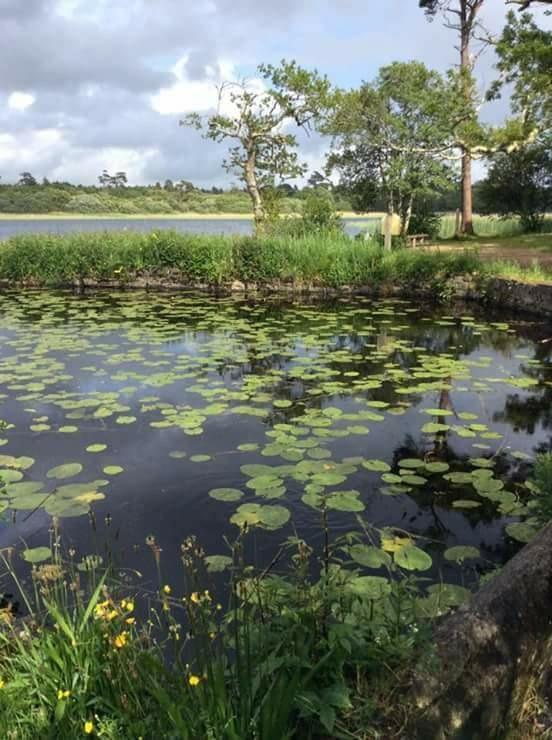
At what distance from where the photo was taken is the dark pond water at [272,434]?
3080mm

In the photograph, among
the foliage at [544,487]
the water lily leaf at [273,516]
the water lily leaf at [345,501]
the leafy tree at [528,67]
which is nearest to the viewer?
the foliage at [544,487]

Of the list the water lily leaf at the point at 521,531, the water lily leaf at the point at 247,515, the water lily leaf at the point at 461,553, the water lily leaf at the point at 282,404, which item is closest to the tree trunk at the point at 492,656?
the water lily leaf at the point at 461,553

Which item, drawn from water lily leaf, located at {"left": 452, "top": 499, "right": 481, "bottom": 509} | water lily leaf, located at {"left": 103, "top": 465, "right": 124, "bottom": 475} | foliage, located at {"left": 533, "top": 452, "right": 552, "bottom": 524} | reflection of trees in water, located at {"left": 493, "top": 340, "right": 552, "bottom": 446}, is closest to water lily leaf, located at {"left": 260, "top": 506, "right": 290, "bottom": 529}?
water lily leaf, located at {"left": 452, "top": 499, "right": 481, "bottom": 509}

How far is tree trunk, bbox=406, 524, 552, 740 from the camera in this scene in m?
1.38

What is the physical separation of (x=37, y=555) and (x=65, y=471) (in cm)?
97

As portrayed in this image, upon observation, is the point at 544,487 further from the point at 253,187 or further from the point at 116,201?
the point at 116,201

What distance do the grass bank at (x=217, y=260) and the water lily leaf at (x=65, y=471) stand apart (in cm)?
841

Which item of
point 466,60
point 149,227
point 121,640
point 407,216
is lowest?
point 121,640

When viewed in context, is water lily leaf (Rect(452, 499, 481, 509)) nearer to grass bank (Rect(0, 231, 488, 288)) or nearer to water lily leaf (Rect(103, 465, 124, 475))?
water lily leaf (Rect(103, 465, 124, 475))

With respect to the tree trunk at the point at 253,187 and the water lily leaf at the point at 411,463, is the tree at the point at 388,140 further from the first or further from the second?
the water lily leaf at the point at 411,463

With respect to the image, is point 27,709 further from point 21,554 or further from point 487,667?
point 21,554

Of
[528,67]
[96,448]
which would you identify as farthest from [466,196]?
[96,448]

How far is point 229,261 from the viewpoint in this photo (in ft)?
39.9

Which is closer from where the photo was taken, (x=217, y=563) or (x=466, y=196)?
(x=217, y=563)
